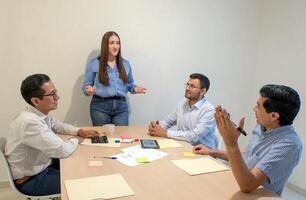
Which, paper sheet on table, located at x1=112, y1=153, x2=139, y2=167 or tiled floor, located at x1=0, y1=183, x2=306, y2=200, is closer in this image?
paper sheet on table, located at x1=112, y1=153, x2=139, y2=167

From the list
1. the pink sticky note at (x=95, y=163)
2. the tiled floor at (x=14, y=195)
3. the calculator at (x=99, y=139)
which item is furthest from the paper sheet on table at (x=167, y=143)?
the tiled floor at (x=14, y=195)

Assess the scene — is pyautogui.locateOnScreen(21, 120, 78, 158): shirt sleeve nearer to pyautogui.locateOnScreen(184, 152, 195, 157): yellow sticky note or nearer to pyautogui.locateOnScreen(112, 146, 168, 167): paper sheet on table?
pyautogui.locateOnScreen(112, 146, 168, 167): paper sheet on table

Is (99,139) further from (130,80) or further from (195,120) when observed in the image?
(130,80)

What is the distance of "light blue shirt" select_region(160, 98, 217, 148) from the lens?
2.48 metres

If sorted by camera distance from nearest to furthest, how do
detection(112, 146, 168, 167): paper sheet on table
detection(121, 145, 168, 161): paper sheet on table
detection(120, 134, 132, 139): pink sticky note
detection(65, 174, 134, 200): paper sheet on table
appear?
detection(65, 174, 134, 200): paper sheet on table, detection(112, 146, 168, 167): paper sheet on table, detection(121, 145, 168, 161): paper sheet on table, detection(120, 134, 132, 139): pink sticky note

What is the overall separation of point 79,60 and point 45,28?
1.61 ft

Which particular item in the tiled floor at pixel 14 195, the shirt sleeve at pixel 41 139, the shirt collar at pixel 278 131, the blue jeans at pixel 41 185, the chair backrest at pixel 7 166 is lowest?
the tiled floor at pixel 14 195

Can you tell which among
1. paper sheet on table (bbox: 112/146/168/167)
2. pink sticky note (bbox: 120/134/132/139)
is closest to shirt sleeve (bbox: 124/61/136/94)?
pink sticky note (bbox: 120/134/132/139)

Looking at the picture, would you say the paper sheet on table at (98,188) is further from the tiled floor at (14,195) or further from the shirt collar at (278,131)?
the tiled floor at (14,195)

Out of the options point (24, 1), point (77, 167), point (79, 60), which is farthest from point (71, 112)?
point (77, 167)

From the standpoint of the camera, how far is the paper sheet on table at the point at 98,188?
4.43 ft

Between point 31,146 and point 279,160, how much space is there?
1469 millimetres

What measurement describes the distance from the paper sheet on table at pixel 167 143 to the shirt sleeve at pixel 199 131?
108 millimetres

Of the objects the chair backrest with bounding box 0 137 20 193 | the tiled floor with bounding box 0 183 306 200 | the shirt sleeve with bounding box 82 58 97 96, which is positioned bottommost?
the tiled floor with bounding box 0 183 306 200
